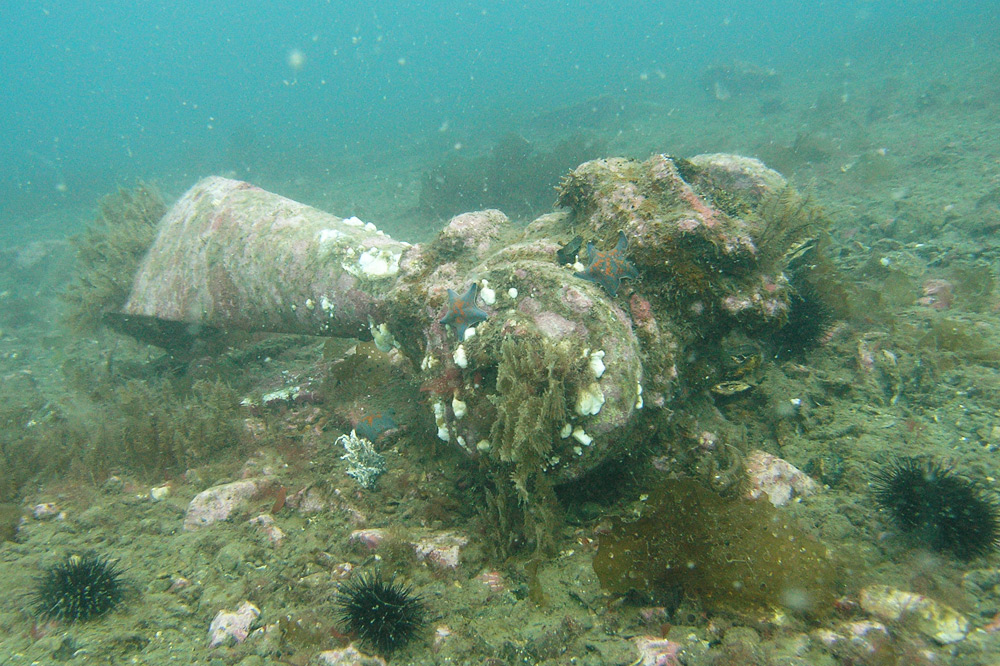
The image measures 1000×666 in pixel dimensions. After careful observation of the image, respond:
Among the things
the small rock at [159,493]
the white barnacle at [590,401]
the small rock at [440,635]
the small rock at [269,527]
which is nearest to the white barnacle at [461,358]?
the white barnacle at [590,401]

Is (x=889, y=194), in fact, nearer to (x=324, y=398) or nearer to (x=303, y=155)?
(x=324, y=398)

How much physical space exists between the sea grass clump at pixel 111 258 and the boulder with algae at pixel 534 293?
1746mm

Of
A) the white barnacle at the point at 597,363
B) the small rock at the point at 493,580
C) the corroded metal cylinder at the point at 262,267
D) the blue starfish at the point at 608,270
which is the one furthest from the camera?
the corroded metal cylinder at the point at 262,267

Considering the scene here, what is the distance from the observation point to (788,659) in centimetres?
231

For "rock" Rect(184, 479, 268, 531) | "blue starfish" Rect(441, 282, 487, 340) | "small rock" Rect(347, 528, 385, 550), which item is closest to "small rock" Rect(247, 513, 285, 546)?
"rock" Rect(184, 479, 268, 531)

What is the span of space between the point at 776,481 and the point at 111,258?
1049 centimetres

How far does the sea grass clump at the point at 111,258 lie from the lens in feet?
25.1

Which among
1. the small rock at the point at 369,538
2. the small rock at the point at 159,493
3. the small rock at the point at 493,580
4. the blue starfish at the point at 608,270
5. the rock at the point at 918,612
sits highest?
the blue starfish at the point at 608,270

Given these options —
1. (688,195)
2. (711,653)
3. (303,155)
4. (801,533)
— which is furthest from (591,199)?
(303,155)

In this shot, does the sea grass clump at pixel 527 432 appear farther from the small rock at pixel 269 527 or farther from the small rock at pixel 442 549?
the small rock at pixel 269 527

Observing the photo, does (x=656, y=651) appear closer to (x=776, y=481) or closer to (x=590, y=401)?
(x=590, y=401)

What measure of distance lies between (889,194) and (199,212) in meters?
14.5

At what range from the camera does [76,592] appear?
Answer: 3000 mm

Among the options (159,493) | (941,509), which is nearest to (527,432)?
(941,509)
